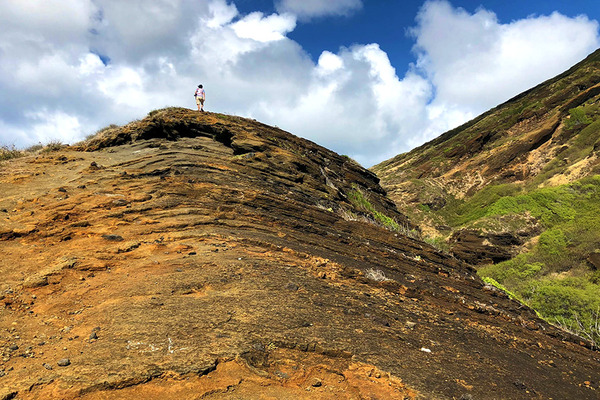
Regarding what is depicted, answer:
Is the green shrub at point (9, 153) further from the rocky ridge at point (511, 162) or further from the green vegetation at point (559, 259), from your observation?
the rocky ridge at point (511, 162)

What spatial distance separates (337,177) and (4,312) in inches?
615

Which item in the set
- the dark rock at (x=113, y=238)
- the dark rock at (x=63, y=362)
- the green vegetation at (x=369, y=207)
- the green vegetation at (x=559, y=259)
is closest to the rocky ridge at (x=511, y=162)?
the green vegetation at (x=559, y=259)

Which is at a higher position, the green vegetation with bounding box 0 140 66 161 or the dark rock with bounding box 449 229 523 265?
the green vegetation with bounding box 0 140 66 161

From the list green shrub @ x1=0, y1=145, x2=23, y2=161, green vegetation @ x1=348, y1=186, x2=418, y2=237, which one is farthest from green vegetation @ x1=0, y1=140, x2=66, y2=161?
green vegetation @ x1=348, y1=186, x2=418, y2=237

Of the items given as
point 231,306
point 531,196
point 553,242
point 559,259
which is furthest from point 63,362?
point 531,196

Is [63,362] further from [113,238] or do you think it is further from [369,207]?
[369,207]

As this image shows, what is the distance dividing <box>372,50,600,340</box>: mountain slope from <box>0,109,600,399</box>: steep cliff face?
27.2ft

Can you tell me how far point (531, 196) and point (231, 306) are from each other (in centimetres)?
3219

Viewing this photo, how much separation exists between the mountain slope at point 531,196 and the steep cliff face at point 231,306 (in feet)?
27.2

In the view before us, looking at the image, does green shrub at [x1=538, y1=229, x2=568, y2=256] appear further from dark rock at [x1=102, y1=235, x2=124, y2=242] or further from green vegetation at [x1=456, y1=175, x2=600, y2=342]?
dark rock at [x1=102, y1=235, x2=124, y2=242]

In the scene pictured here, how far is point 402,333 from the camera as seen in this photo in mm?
4488

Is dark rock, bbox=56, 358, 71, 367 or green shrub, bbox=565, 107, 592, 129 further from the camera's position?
green shrub, bbox=565, 107, 592, 129

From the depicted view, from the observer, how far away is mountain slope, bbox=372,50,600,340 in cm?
1916

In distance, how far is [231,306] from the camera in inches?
161
